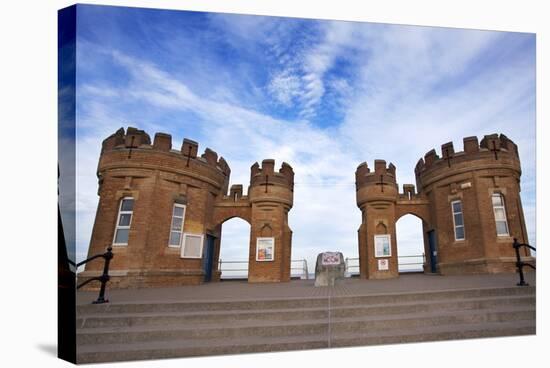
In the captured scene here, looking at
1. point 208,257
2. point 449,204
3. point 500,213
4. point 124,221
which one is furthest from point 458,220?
point 124,221

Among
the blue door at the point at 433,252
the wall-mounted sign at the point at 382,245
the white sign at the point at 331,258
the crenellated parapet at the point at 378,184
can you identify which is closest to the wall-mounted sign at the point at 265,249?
the white sign at the point at 331,258

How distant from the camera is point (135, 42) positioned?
18.1 ft

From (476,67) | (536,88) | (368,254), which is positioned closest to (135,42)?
(476,67)

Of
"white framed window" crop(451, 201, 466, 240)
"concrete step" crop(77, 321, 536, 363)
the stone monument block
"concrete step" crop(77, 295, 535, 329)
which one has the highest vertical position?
"white framed window" crop(451, 201, 466, 240)

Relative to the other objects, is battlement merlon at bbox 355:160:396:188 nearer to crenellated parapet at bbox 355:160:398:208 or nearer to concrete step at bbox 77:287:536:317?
crenellated parapet at bbox 355:160:398:208

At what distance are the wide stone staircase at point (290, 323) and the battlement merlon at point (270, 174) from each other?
7.84m

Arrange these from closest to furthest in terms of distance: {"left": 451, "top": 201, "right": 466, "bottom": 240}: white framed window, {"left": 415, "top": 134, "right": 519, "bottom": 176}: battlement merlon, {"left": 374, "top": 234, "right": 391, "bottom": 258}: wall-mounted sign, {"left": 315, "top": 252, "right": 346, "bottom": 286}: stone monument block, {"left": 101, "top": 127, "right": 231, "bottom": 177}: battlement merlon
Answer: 1. {"left": 101, "top": 127, "right": 231, "bottom": 177}: battlement merlon
2. {"left": 415, "top": 134, "right": 519, "bottom": 176}: battlement merlon
3. {"left": 315, "top": 252, "right": 346, "bottom": 286}: stone monument block
4. {"left": 451, "top": 201, "right": 466, "bottom": 240}: white framed window
5. {"left": 374, "top": 234, "right": 391, "bottom": 258}: wall-mounted sign

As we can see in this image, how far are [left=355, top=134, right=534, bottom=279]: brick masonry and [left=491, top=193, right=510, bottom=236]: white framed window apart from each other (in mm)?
158

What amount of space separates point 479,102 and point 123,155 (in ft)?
28.4

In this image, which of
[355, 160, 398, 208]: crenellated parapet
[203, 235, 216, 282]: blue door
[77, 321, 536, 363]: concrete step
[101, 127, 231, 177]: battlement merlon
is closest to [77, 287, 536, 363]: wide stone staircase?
[77, 321, 536, 363]: concrete step

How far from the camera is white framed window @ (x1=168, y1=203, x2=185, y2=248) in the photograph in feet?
32.3

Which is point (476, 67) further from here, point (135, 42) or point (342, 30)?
point (135, 42)

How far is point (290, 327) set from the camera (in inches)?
191

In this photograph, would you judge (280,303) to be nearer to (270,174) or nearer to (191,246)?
(191,246)
